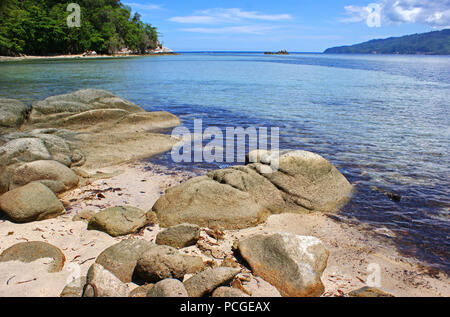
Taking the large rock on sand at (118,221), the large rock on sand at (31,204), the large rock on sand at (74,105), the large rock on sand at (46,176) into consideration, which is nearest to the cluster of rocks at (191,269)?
the large rock on sand at (118,221)

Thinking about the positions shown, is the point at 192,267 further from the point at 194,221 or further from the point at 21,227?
the point at 21,227

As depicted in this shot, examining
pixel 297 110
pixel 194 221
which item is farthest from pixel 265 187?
pixel 297 110

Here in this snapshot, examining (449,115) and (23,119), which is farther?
(449,115)

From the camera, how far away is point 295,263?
4.27m

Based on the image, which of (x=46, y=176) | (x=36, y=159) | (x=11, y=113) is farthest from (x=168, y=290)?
(x=11, y=113)

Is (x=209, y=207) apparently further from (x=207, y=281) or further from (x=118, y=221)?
(x=207, y=281)

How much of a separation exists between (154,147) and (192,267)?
21.6ft

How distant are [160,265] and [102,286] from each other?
0.73 meters

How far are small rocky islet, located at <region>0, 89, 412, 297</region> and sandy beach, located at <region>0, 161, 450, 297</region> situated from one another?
143 millimetres

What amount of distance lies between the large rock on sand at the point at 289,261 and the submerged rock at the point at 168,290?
4.03ft

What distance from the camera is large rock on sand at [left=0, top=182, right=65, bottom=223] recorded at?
547 centimetres

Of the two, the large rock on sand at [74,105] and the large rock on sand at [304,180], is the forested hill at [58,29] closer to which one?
the large rock on sand at [74,105]

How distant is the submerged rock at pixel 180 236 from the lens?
16.2ft

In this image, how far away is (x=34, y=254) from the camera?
440 centimetres
